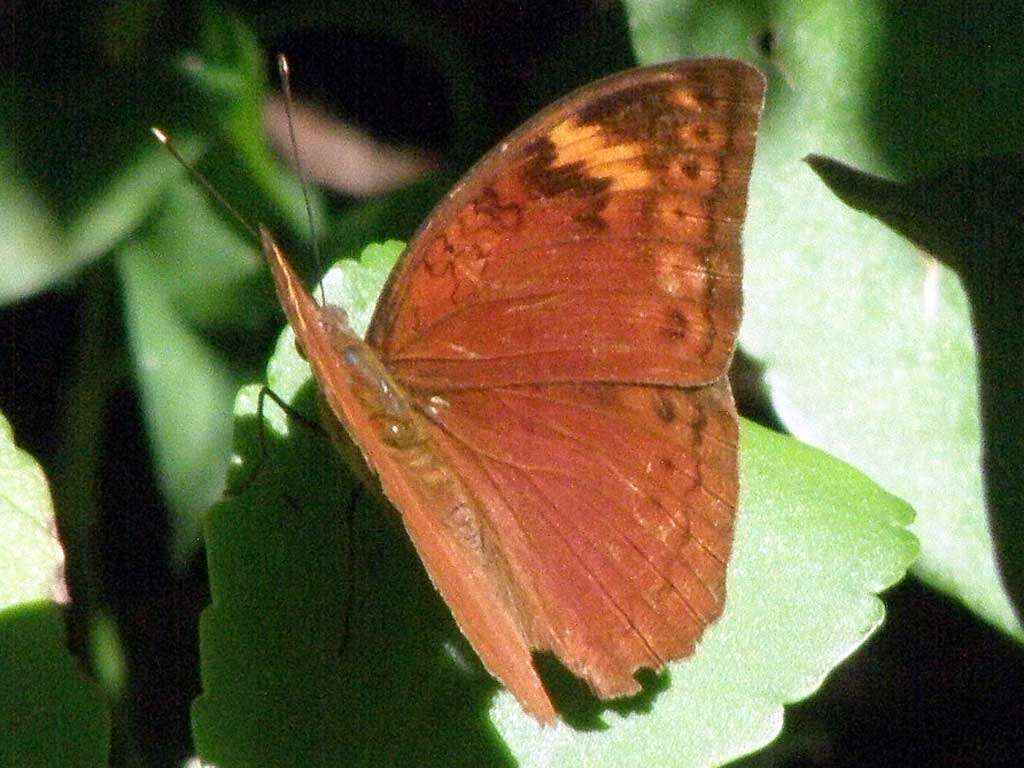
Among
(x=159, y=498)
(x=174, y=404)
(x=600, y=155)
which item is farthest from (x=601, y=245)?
(x=159, y=498)

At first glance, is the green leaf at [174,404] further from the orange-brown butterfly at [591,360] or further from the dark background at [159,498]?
the orange-brown butterfly at [591,360]

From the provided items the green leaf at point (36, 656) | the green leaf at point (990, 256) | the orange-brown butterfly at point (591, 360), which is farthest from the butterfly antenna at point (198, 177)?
the green leaf at point (990, 256)

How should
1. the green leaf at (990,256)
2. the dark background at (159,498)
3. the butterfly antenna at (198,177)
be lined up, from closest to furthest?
1. the butterfly antenna at (198,177)
2. the green leaf at (990,256)
3. the dark background at (159,498)

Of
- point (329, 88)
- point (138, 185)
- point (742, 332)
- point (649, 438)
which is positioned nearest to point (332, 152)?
point (329, 88)

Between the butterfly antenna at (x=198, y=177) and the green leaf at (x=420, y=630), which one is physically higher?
the butterfly antenna at (x=198, y=177)

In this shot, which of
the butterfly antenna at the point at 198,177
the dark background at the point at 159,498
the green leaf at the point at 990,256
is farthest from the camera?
the dark background at the point at 159,498

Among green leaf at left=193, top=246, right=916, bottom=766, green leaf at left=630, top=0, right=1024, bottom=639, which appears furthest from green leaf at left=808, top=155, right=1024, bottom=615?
green leaf at left=193, top=246, right=916, bottom=766
